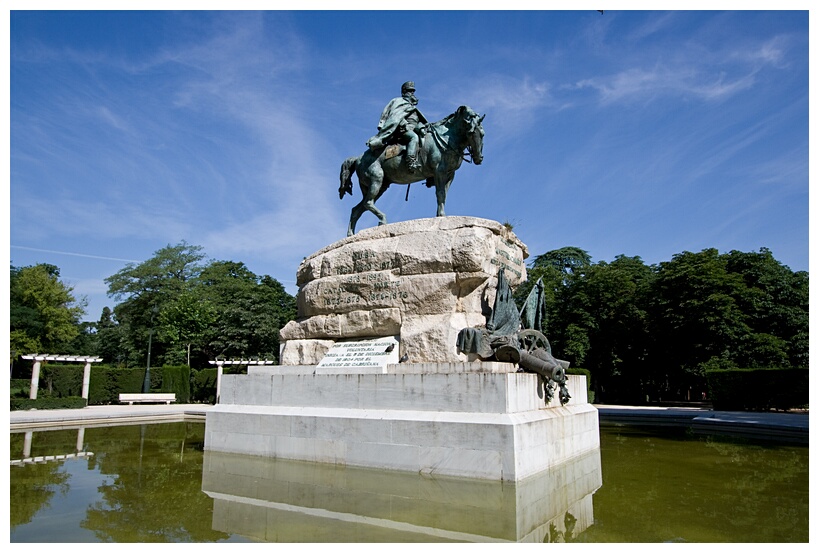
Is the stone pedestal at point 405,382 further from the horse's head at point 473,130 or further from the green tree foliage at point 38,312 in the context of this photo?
the green tree foliage at point 38,312

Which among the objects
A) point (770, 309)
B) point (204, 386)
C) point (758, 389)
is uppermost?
point (770, 309)

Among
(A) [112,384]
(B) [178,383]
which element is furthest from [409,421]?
(A) [112,384]

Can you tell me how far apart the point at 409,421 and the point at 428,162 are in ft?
18.3

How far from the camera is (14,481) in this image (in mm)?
7773

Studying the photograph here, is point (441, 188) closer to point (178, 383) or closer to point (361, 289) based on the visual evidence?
point (361, 289)

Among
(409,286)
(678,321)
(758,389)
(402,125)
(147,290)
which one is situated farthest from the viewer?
(147,290)

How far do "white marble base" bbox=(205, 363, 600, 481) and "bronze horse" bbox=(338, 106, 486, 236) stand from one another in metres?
3.86

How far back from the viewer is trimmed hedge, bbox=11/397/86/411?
22.5 m

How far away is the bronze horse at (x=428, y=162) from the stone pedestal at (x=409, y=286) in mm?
1199

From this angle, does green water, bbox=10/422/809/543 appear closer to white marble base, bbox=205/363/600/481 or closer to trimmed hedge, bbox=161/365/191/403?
white marble base, bbox=205/363/600/481

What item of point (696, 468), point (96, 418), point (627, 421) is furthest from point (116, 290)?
point (696, 468)

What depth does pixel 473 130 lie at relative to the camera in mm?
11047

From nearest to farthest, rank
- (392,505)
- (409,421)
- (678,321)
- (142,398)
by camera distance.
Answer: (392,505), (409,421), (142,398), (678,321)

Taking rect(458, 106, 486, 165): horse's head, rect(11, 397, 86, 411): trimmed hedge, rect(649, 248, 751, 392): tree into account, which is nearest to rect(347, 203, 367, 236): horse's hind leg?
rect(458, 106, 486, 165): horse's head
